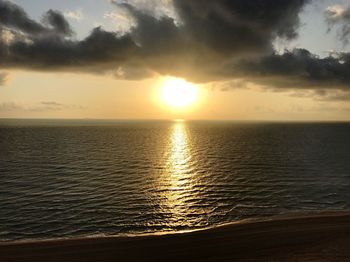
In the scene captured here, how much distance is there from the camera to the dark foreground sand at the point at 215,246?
2705 centimetres

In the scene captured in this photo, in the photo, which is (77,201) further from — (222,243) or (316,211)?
(316,211)

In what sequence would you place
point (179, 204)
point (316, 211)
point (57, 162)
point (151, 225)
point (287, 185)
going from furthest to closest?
point (57, 162), point (287, 185), point (179, 204), point (316, 211), point (151, 225)

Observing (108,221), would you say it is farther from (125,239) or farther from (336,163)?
(336,163)

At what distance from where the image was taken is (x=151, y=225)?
118 feet

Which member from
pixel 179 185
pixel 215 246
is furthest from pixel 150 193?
pixel 215 246

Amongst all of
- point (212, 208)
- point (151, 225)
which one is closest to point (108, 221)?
point (151, 225)

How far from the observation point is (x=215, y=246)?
29250 millimetres

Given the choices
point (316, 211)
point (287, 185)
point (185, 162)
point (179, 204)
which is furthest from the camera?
point (185, 162)

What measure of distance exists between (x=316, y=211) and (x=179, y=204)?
57.6 feet

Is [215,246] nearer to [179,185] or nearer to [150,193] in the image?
[150,193]

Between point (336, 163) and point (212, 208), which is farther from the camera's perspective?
point (336, 163)

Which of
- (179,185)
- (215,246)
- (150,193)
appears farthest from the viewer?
(179,185)

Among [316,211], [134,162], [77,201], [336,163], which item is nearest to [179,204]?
[77,201]

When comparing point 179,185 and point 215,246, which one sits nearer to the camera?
point 215,246
